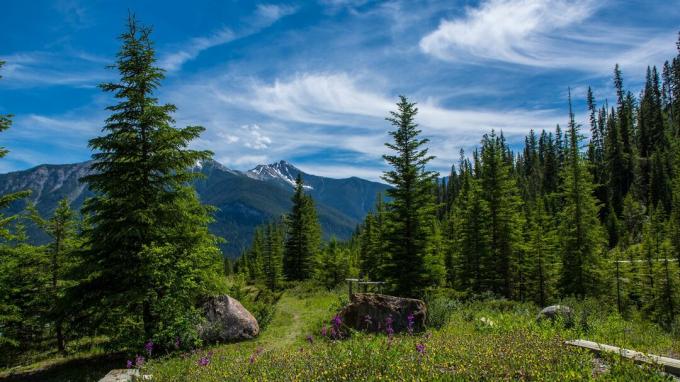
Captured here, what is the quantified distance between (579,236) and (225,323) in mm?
23620

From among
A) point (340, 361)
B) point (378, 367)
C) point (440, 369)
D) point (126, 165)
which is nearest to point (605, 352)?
point (440, 369)

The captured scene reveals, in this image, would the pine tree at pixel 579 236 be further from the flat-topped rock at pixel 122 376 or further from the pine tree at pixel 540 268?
the flat-topped rock at pixel 122 376

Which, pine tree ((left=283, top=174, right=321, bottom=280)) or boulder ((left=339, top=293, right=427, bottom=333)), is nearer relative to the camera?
boulder ((left=339, top=293, right=427, bottom=333))

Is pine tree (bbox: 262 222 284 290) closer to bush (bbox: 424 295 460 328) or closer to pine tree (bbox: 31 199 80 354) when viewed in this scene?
pine tree (bbox: 31 199 80 354)

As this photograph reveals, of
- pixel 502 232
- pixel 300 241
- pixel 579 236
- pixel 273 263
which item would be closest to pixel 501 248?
pixel 502 232

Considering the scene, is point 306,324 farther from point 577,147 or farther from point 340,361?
point 577,147

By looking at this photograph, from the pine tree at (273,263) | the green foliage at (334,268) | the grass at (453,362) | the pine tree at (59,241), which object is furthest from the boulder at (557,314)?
the pine tree at (273,263)

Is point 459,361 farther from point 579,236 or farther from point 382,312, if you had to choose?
point 579,236

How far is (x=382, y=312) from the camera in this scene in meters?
12.3

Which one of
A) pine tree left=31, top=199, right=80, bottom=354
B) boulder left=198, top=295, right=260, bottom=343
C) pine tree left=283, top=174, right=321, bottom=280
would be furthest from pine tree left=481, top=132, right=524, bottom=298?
pine tree left=31, top=199, right=80, bottom=354

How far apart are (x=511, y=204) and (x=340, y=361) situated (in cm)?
2365

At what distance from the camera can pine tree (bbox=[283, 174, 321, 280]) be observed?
40.9 m

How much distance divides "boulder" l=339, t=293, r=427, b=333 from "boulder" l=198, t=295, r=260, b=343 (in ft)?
16.8

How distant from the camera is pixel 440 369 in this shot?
22.7 feet
